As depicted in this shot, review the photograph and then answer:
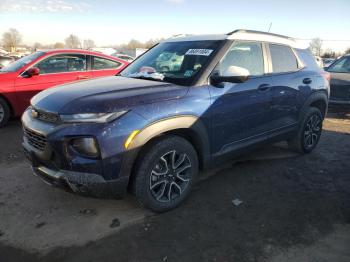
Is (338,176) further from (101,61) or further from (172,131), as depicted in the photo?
(101,61)

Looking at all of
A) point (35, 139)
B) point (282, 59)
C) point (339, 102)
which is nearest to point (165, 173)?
point (35, 139)

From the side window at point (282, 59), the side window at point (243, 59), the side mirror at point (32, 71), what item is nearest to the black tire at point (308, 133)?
the side window at point (282, 59)

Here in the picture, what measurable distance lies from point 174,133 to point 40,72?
15.6ft

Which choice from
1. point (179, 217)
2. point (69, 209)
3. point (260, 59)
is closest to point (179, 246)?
point (179, 217)

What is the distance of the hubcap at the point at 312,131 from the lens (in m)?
5.40

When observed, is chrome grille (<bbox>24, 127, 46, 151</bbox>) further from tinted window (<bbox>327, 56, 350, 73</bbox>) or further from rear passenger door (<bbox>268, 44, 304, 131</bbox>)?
tinted window (<bbox>327, 56, 350, 73</bbox>)

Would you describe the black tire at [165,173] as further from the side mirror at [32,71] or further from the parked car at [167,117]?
the side mirror at [32,71]

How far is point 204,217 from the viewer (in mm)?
3459

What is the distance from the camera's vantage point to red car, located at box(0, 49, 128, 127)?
22.1 ft

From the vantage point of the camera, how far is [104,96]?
3133mm

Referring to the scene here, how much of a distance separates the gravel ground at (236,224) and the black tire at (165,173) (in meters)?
0.17

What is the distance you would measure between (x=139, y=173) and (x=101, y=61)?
5.29m

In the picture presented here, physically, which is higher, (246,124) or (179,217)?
(246,124)

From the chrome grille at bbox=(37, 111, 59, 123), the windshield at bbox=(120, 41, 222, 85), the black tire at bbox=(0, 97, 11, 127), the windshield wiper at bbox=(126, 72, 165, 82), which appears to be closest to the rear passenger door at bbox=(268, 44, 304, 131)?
the windshield at bbox=(120, 41, 222, 85)
